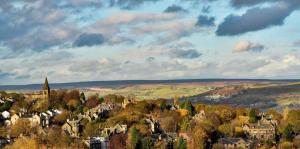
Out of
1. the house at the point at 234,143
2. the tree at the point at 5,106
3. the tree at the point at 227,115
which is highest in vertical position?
the tree at the point at 5,106

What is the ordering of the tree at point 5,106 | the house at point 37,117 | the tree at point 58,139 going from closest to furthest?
the tree at point 58,139 → the house at point 37,117 → the tree at point 5,106

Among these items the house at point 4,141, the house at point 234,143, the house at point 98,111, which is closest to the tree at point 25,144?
the house at point 4,141

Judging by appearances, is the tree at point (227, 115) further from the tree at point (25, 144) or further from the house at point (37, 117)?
the tree at point (25, 144)

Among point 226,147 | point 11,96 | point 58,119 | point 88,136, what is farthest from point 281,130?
point 11,96

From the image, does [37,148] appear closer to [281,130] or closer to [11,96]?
[281,130]

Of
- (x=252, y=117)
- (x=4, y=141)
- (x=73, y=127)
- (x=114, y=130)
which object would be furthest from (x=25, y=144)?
(x=252, y=117)
